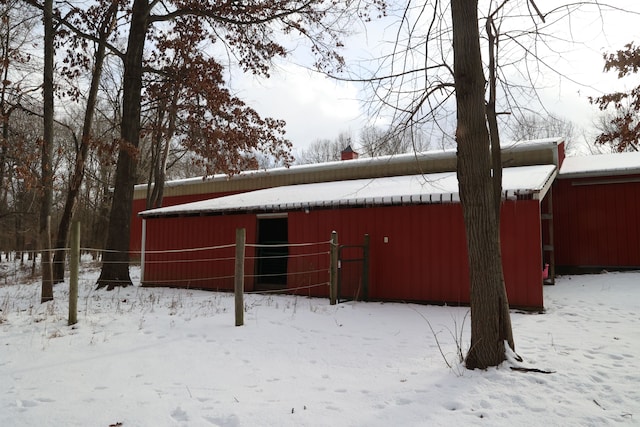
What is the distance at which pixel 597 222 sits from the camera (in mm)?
11625

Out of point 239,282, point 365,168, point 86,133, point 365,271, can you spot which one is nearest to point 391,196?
point 365,271

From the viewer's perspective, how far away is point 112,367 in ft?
14.0

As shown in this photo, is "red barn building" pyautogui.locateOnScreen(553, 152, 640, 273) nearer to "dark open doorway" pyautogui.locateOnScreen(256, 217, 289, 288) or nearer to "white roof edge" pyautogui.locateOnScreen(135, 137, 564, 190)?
"white roof edge" pyautogui.locateOnScreen(135, 137, 564, 190)

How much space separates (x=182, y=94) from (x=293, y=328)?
883 cm

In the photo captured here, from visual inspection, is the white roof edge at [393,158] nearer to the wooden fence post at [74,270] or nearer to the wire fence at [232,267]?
the wire fence at [232,267]

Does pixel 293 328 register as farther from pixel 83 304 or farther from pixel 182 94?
pixel 182 94

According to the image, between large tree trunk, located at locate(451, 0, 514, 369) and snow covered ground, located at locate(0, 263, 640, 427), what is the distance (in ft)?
1.00

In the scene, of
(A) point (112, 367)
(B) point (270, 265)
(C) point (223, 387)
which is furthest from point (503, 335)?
(B) point (270, 265)

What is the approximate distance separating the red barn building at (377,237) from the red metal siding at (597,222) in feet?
2.63

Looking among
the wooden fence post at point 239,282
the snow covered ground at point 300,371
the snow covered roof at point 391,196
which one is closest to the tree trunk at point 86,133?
the snow covered roof at point 391,196

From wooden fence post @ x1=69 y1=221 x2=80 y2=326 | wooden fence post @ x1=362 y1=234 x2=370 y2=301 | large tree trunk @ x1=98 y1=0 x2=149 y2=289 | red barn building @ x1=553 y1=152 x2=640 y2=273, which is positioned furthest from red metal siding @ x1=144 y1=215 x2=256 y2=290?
red barn building @ x1=553 y1=152 x2=640 y2=273

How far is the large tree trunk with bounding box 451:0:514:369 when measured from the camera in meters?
4.16

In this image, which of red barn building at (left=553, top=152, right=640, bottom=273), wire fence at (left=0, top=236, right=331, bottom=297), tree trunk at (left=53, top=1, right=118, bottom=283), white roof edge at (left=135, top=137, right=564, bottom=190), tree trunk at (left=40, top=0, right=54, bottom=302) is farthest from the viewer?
white roof edge at (left=135, top=137, right=564, bottom=190)

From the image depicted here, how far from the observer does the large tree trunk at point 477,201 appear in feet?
13.6
